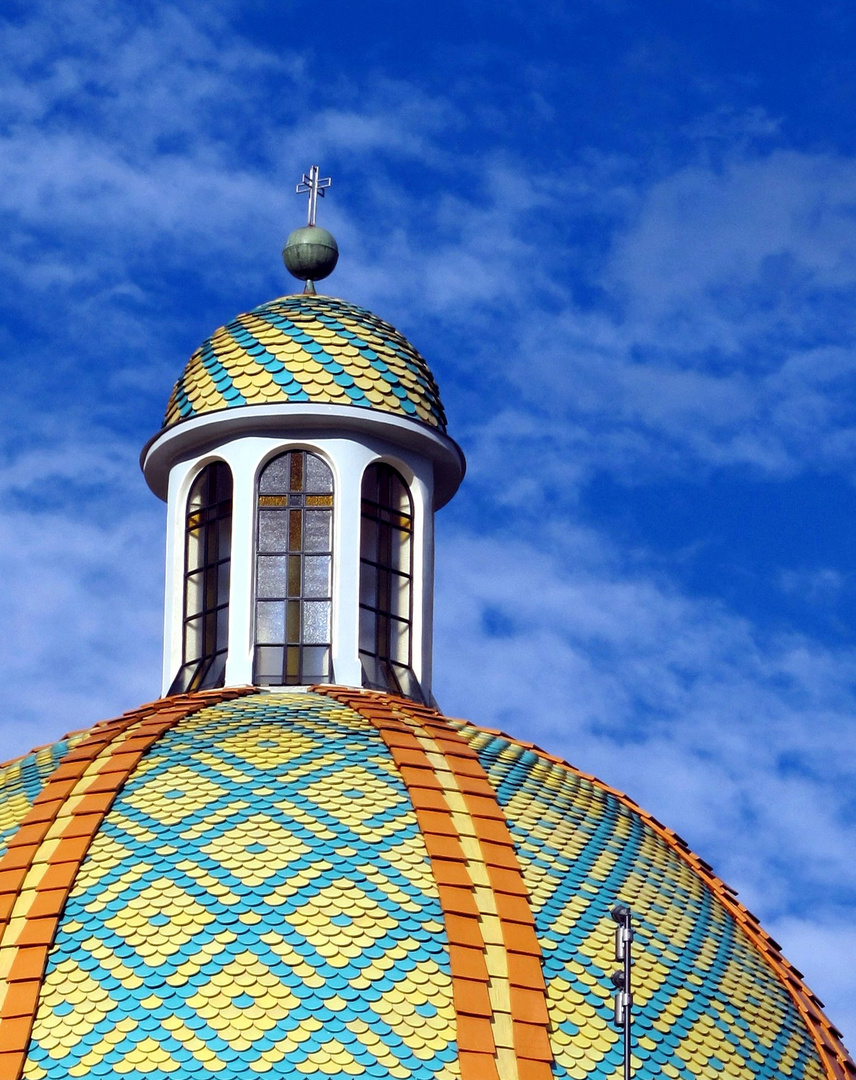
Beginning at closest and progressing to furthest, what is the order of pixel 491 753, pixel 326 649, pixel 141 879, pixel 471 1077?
1. pixel 471 1077
2. pixel 141 879
3. pixel 491 753
4. pixel 326 649

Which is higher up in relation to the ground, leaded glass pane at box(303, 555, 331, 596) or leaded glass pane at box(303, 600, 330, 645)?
leaded glass pane at box(303, 555, 331, 596)

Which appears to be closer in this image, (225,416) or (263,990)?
(263,990)

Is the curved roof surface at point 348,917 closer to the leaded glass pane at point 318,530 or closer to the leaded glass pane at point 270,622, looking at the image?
the leaded glass pane at point 270,622

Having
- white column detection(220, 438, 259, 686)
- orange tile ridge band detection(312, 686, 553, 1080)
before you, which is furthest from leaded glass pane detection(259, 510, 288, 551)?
orange tile ridge band detection(312, 686, 553, 1080)

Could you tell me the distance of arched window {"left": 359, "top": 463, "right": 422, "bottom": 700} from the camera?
27.1 metres

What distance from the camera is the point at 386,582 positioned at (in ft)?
90.5

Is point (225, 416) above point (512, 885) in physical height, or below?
above

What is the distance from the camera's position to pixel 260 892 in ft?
72.3

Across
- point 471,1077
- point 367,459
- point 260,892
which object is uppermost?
point 367,459

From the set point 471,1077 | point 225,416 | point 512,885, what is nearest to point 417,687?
point 225,416

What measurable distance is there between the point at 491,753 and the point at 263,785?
2.43 m

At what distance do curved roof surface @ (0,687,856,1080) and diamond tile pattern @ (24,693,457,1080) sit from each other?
0.8 inches

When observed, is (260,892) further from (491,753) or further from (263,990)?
(491,753)

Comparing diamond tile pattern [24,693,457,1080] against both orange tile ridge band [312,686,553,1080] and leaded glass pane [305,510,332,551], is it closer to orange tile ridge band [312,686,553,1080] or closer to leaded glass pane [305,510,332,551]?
orange tile ridge band [312,686,553,1080]
